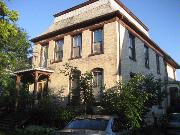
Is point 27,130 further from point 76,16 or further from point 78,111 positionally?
Answer: point 76,16

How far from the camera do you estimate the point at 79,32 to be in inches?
826

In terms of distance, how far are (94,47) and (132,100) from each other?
7.60 metres

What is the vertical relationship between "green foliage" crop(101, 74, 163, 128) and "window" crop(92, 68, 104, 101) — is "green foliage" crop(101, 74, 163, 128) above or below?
below

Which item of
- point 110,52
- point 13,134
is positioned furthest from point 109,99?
point 13,134

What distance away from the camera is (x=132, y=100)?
13.3 m

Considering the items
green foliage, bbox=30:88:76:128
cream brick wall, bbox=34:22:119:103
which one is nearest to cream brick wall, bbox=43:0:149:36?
cream brick wall, bbox=34:22:119:103

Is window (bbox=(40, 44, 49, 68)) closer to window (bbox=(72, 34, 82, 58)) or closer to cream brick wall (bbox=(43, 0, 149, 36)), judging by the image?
cream brick wall (bbox=(43, 0, 149, 36))

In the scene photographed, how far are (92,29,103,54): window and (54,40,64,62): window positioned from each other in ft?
12.8

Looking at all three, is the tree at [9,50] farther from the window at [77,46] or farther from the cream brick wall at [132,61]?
the cream brick wall at [132,61]

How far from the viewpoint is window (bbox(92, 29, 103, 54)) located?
19391 millimetres

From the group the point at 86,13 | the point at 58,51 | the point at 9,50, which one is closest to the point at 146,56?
the point at 86,13

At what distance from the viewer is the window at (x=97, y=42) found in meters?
19.4

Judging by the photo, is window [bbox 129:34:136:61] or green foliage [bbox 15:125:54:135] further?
window [bbox 129:34:136:61]

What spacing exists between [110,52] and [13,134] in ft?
29.1
